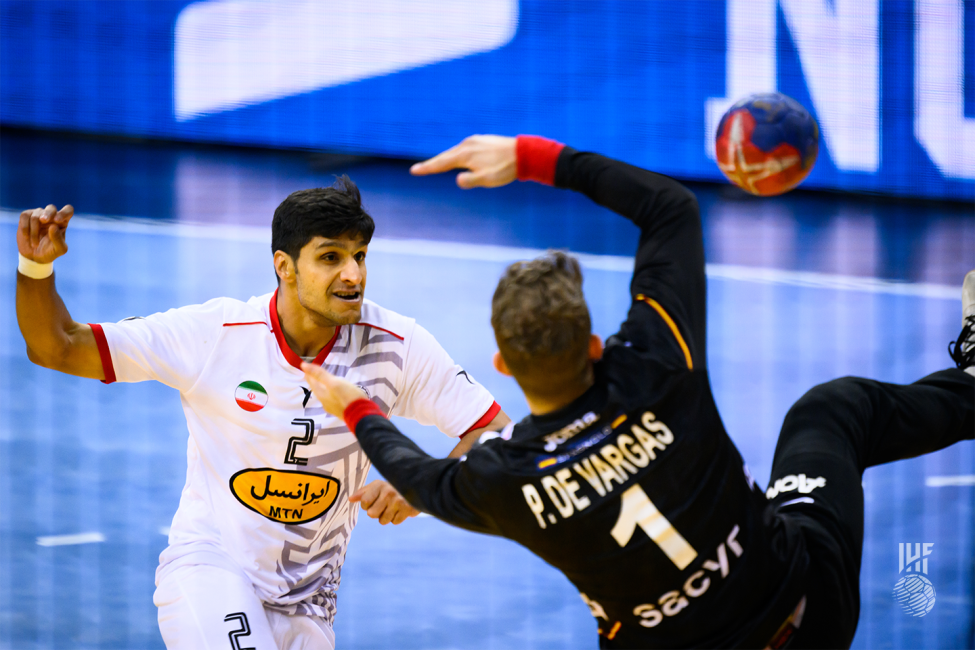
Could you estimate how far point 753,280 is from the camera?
33.6 ft

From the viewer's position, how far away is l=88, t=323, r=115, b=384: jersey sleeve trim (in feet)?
13.1

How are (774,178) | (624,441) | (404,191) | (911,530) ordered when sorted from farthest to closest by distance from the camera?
(404,191)
(911,530)
(774,178)
(624,441)

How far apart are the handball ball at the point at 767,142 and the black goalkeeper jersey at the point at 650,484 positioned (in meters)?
1.37

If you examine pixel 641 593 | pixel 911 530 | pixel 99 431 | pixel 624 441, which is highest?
pixel 624 441

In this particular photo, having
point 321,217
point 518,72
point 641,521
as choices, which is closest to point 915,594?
point 641,521

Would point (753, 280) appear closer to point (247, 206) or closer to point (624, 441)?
point (247, 206)

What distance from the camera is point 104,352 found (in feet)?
13.1

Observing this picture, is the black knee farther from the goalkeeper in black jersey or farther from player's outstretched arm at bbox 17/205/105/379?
player's outstretched arm at bbox 17/205/105/379

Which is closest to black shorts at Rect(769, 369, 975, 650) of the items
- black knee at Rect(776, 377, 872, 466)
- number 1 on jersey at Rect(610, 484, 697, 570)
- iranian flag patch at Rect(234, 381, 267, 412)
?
black knee at Rect(776, 377, 872, 466)

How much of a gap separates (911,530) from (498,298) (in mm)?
4614

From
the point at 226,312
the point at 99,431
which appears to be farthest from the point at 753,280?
the point at 226,312

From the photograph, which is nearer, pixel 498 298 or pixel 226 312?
pixel 498 298

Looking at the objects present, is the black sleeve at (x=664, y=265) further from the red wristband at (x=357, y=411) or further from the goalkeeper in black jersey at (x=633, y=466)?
the red wristband at (x=357, y=411)

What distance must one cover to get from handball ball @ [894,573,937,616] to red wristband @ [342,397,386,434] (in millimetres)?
3721
